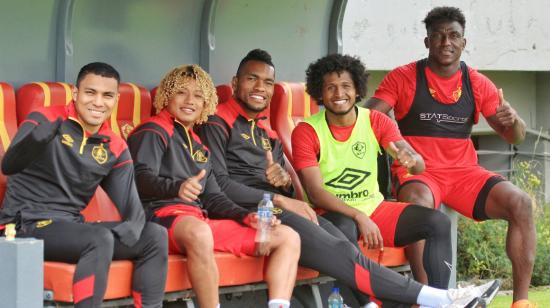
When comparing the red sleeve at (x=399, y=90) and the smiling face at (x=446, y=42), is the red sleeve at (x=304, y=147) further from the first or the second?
the smiling face at (x=446, y=42)

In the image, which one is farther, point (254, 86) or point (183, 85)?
point (254, 86)

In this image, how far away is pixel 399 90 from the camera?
7.38 meters

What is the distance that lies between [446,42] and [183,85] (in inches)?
74.8

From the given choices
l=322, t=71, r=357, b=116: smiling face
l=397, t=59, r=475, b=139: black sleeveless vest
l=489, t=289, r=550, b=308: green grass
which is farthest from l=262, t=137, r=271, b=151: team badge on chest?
l=489, t=289, r=550, b=308: green grass

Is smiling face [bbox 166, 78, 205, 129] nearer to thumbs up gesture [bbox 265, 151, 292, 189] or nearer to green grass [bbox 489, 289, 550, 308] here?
thumbs up gesture [bbox 265, 151, 292, 189]

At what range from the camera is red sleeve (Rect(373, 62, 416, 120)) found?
735 centimetres

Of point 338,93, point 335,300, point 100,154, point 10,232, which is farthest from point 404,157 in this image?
point 10,232

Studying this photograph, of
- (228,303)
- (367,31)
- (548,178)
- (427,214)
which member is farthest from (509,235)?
(548,178)

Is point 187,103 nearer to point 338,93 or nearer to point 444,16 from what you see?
point 338,93

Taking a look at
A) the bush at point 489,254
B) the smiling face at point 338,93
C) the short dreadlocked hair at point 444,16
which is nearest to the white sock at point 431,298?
the smiling face at point 338,93

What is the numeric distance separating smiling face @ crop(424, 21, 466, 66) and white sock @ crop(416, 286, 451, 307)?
178 cm

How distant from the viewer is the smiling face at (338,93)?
6762 mm

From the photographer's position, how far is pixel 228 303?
6363 millimetres

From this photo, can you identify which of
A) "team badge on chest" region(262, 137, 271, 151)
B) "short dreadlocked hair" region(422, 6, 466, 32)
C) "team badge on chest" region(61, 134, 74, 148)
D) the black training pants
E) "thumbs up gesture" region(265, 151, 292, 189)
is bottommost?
the black training pants
